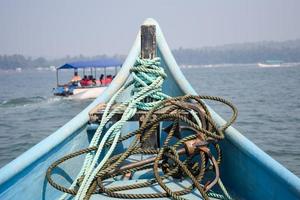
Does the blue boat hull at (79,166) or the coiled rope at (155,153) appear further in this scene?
the coiled rope at (155,153)

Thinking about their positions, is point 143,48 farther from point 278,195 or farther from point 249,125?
point 249,125

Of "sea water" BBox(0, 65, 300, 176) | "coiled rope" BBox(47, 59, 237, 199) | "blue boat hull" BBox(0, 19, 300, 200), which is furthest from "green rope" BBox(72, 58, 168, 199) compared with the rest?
"sea water" BBox(0, 65, 300, 176)

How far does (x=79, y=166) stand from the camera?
363 centimetres

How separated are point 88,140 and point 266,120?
14032 millimetres

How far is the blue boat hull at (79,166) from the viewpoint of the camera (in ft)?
8.22

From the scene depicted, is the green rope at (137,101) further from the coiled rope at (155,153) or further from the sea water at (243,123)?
the sea water at (243,123)

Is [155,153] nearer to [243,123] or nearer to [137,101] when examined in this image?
[137,101]

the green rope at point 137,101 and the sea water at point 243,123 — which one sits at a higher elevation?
the green rope at point 137,101

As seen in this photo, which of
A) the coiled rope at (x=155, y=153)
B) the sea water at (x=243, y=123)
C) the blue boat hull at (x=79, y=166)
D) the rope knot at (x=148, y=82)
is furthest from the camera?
the sea water at (x=243, y=123)

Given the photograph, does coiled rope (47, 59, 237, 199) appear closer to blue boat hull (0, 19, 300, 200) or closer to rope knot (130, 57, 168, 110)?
rope knot (130, 57, 168, 110)

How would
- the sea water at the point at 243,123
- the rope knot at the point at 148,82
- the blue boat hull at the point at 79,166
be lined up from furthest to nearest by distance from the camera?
the sea water at the point at 243,123 → the rope knot at the point at 148,82 → the blue boat hull at the point at 79,166

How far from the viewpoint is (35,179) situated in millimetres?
2898

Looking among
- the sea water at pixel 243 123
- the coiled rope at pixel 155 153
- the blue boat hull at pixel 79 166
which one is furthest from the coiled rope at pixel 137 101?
the sea water at pixel 243 123

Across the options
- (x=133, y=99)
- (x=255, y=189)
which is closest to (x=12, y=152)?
(x=133, y=99)
